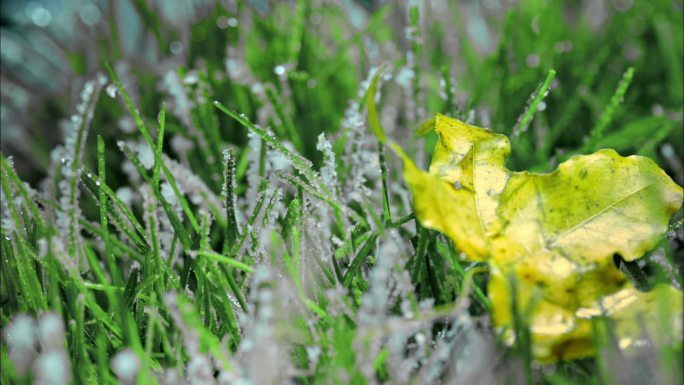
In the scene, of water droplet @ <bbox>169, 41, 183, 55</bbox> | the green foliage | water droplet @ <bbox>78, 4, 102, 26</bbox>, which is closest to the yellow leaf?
the green foliage

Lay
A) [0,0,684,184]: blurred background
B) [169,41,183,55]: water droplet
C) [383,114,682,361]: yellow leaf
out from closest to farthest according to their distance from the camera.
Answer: [383,114,682,361]: yellow leaf < [0,0,684,184]: blurred background < [169,41,183,55]: water droplet

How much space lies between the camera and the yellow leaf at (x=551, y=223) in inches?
16.7

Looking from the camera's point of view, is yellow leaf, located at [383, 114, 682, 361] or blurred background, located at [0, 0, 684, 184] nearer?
yellow leaf, located at [383, 114, 682, 361]

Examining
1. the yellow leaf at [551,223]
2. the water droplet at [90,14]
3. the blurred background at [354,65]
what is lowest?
the yellow leaf at [551,223]

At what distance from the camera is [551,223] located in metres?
0.46

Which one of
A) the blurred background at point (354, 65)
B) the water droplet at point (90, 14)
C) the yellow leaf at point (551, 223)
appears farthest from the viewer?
the water droplet at point (90, 14)

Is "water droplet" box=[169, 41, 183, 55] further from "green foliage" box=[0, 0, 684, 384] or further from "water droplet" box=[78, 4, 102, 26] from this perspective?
"water droplet" box=[78, 4, 102, 26]

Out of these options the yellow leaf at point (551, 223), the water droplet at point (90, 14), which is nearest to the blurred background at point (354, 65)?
the water droplet at point (90, 14)

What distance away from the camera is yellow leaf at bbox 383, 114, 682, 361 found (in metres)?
0.42

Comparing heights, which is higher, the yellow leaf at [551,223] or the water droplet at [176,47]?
the water droplet at [176,47]

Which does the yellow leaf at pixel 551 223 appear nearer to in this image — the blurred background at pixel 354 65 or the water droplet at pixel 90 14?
the blurred background at pixel 354 65

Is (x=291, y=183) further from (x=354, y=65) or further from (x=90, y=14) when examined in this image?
(x=90, y=14)

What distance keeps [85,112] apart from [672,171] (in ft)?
1.96

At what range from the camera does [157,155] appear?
0.56m
